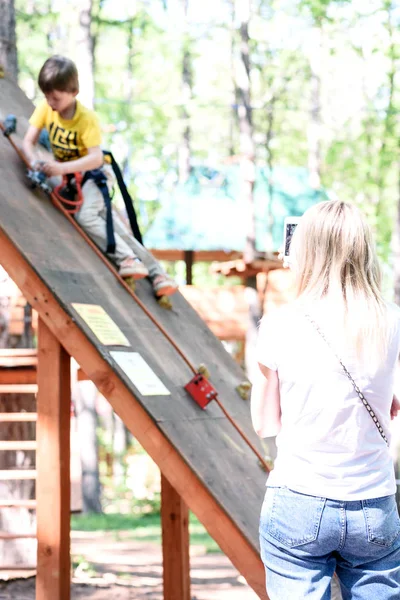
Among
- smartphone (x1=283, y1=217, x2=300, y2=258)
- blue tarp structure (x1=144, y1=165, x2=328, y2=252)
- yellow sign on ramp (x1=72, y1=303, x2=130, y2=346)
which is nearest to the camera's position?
smartphone (x1=283, y1=217, x2=300, y2=258)

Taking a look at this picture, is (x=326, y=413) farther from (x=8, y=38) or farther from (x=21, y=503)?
(x=8, y=38)

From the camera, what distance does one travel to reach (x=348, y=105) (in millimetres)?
26984

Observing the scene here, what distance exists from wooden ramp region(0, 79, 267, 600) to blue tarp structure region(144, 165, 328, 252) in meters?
12.1

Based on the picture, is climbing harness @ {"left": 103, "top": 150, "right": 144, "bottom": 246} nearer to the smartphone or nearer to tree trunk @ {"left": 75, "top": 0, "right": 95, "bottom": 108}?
the smartphone

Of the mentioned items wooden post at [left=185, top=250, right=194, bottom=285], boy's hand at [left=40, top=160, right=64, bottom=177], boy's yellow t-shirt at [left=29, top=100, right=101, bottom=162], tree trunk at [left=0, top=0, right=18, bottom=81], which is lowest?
wooden post at [left=185, top=250, right=194, bottom=285]

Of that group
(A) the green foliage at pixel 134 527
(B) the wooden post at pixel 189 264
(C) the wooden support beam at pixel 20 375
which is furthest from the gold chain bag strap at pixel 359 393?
(B) the wooden post at pixel 189 264

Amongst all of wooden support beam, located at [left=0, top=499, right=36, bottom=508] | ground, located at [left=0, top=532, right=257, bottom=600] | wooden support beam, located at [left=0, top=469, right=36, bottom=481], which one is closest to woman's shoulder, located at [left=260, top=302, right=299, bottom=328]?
wooden support beam, located at [left=0, top=499, right=36, bottom=508]

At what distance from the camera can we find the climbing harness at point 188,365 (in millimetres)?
4285

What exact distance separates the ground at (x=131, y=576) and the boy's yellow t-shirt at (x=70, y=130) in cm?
280

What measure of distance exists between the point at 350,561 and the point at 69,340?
1.95m

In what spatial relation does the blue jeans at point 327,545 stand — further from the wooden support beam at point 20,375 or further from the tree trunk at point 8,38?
the tree trunk at point 8,38

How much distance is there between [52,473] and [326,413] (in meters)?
2.15

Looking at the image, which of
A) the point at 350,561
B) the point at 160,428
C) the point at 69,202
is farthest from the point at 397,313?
the point at 69,202

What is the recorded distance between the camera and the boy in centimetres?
467
